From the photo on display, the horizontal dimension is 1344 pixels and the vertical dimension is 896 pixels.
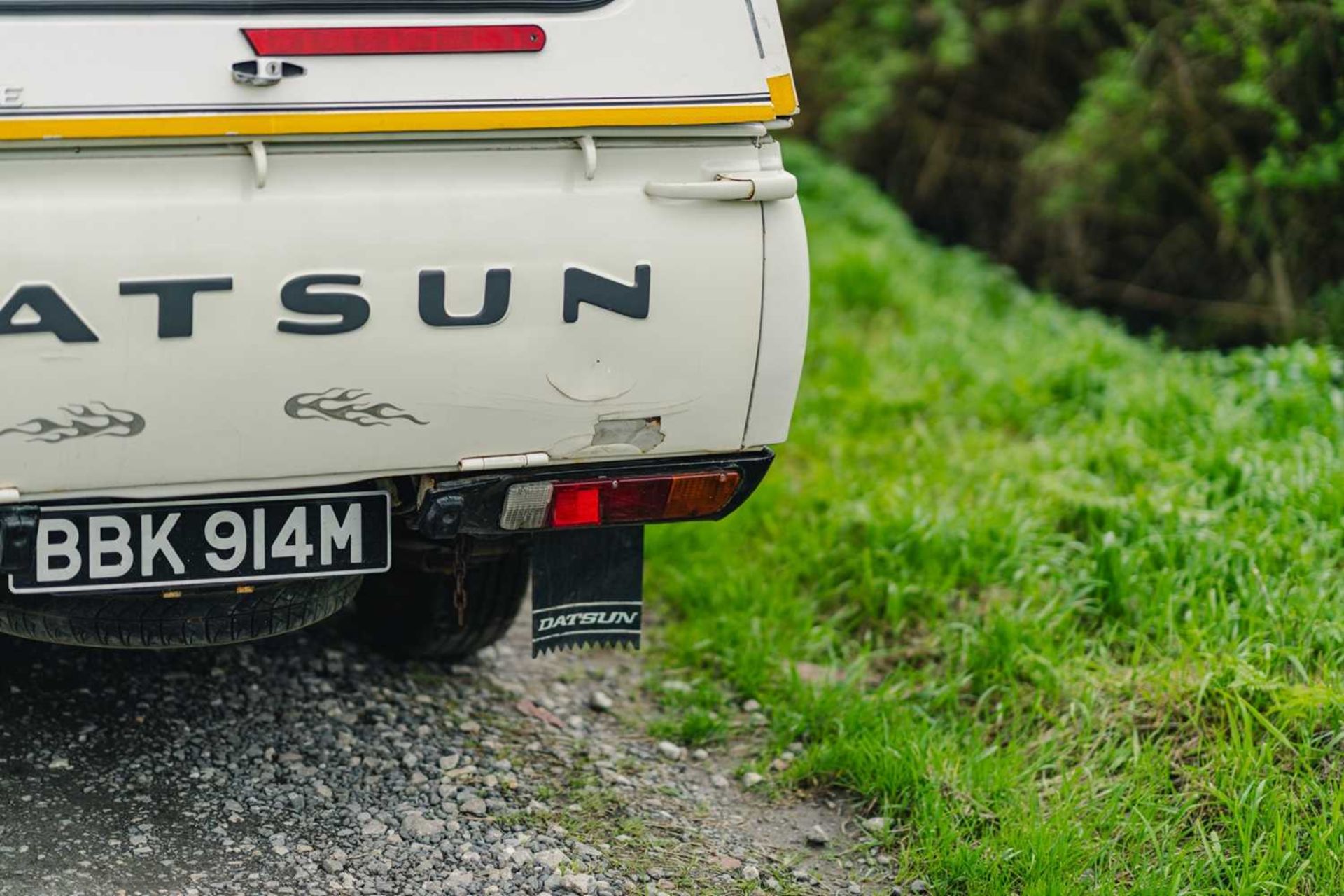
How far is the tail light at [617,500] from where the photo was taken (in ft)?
8.84

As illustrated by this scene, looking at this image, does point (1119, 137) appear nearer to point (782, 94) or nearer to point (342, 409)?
point (782, 94)

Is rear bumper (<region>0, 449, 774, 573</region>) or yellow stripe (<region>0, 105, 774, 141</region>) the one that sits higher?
yellow stripe (<region>0, 105, 774, 141</region>)

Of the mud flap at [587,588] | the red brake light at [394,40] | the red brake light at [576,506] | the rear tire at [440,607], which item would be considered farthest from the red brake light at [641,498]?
the red brake light at [394,40]

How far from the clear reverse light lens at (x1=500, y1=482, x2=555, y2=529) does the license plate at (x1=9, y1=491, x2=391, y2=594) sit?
23cm

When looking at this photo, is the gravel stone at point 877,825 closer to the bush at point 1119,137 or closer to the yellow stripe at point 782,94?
the yellow stripe at point 782,94

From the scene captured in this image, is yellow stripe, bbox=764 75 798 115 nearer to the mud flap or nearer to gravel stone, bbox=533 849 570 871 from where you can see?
the mud flap

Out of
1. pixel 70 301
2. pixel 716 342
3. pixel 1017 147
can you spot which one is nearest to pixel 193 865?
pixel 70 301

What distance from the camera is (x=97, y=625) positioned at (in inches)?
105

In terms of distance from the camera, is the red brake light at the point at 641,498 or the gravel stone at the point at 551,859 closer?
the red brake light at the point at 641,498

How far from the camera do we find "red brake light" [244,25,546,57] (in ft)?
7.82

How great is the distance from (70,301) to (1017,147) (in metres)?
7.58

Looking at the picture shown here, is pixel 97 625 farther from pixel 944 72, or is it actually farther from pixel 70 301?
pixel 944 72

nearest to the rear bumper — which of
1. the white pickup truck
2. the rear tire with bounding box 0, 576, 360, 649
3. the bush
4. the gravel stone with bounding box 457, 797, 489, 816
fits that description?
the white pickup truck

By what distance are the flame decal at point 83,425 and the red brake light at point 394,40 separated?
2.15ft
